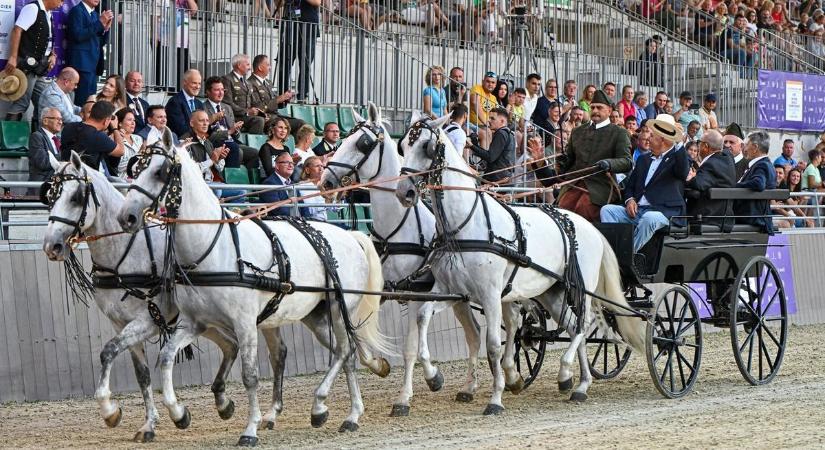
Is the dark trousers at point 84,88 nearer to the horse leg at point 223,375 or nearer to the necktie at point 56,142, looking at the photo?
the necktie at point 56,142

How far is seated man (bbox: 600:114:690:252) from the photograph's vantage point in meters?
11.5

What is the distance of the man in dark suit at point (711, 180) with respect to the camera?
39.2ft

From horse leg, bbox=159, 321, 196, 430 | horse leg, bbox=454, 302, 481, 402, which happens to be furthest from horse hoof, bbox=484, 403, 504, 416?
horse leg, bbox=159, 321, 196, 430

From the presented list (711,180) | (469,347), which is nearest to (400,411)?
(469,347)

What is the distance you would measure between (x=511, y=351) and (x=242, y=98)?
5.72 meters

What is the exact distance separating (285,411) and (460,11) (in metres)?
11.6

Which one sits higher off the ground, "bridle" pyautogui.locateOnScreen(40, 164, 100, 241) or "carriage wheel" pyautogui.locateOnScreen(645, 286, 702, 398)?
"bridle" pyautogui.locateOnScreen(40, 164, 100, 241)

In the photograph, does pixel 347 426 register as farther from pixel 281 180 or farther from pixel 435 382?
pixel 281 180

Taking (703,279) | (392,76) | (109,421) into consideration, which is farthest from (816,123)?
(109,421)

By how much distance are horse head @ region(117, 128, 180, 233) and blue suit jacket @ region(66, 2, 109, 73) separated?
6210 millimetres

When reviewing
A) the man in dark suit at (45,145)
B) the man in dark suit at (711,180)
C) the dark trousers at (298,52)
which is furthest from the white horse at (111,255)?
the dark trousers at (298,52)

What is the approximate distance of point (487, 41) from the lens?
2067cm

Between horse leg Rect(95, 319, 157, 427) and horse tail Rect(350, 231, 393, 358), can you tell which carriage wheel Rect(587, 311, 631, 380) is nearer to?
horse tail Rect(350, 231, 393, 358)

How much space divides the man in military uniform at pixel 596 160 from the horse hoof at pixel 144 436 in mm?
4733
